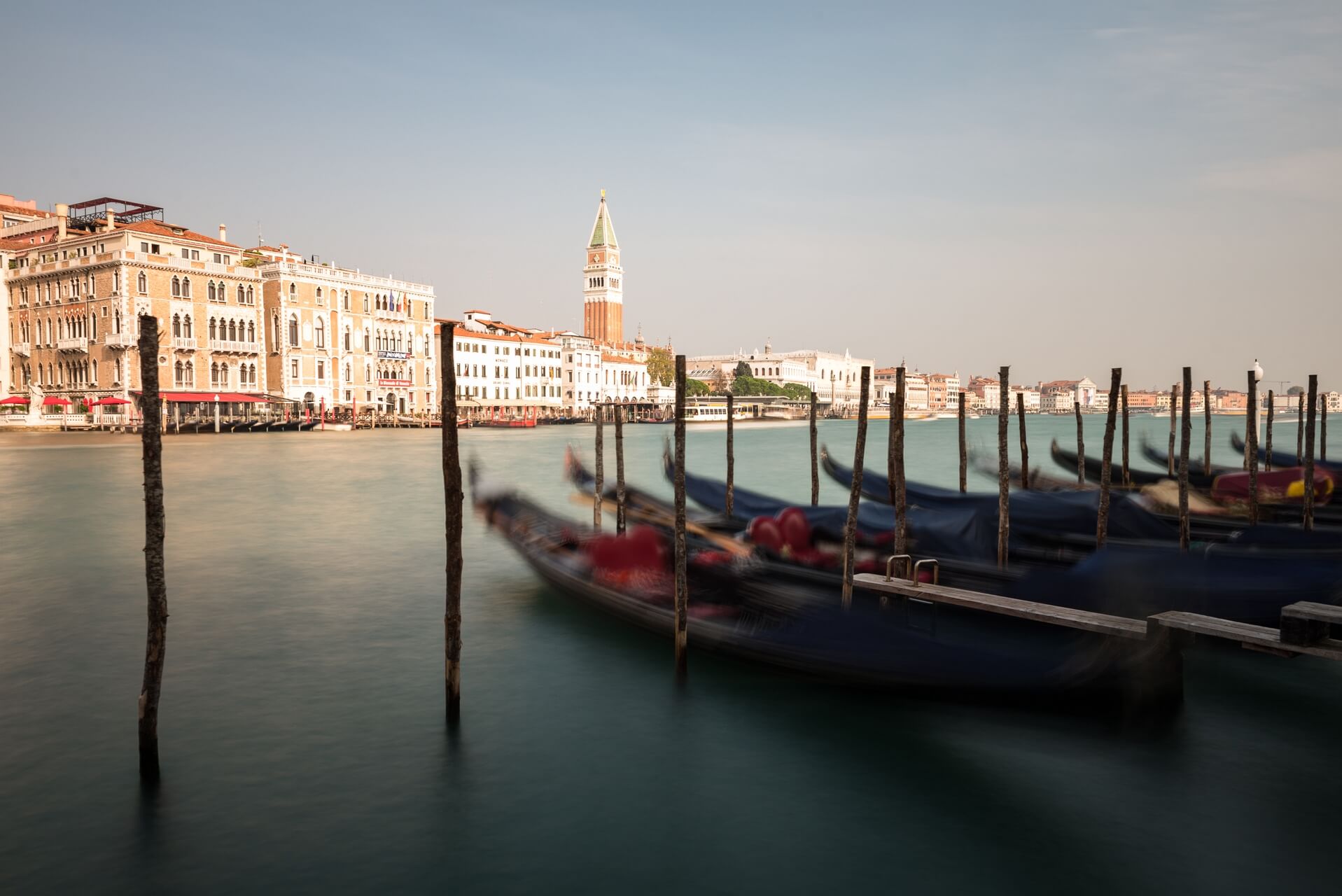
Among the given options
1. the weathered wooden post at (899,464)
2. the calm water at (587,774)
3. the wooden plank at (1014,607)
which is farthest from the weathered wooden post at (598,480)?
the wooden plank at (1014,607)

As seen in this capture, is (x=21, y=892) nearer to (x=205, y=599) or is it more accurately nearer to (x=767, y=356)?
(x=205, y=599)

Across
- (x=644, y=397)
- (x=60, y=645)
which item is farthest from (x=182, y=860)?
(x=644, y=397)

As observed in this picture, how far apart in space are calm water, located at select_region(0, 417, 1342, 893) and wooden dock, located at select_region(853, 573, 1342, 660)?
63cm

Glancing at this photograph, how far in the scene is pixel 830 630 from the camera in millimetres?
6297

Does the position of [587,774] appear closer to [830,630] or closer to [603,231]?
[830,630]

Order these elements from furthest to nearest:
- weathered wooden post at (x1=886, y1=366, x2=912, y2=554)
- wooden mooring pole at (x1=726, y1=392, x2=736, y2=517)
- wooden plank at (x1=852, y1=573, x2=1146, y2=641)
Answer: wooden mooring pole at (x1=726, y1=392, x2=736, y2=517) < weathered wooden post at (x1=886, y1=366, x2=912, y2=554) < wooden plank at (x1=852, y1=573, x2=1146, y2=641)

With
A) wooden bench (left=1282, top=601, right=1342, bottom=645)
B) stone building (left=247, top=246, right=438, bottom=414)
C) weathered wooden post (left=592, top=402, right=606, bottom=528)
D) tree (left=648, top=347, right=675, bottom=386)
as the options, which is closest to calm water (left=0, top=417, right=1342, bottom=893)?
wooden bench (left=1282, top=601, right=1342, bottom=645)

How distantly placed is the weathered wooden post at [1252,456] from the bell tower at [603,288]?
7998cm

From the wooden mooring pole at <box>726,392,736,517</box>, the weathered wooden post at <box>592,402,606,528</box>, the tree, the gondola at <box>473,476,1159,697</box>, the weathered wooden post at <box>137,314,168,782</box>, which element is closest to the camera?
the weathered wooden post at <box>137,314,168,782</box>

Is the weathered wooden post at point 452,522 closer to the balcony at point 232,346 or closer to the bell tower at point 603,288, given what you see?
the balcony at point 232,346

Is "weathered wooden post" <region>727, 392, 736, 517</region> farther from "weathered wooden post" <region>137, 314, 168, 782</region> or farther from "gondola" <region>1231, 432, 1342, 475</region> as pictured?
"gondola" <region>1231, 432, 1342, 475</region>

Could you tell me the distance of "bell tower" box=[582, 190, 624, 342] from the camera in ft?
307

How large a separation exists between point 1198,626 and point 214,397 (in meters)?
45.4

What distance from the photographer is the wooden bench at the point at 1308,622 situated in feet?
17.3
